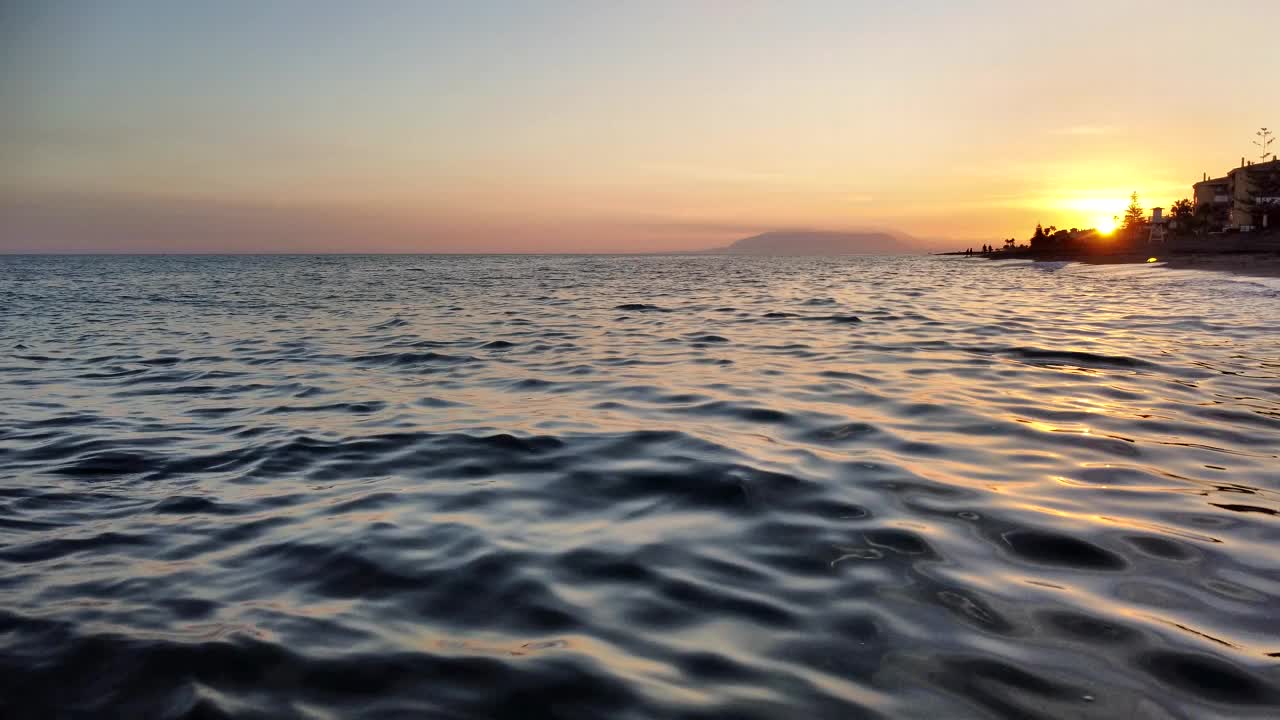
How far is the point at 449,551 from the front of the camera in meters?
4.23

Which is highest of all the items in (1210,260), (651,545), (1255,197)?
(1255,197)

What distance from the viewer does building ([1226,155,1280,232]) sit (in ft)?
276

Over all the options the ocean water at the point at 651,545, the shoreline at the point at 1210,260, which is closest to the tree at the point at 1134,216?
the shoreline at the point at 1210,260

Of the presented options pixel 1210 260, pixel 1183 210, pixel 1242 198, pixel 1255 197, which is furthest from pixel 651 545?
pixel 1183 210

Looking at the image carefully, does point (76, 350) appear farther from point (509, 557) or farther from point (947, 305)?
point (947, 305)

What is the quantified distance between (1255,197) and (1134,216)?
47993 millimetres

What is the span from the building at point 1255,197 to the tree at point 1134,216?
2917cm

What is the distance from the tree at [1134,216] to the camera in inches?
5236

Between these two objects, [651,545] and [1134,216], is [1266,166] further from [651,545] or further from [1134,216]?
[651,545]

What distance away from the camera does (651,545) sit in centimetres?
429

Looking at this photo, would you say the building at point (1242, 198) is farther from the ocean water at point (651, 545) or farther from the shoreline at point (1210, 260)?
the ocean water at point (651, 545)

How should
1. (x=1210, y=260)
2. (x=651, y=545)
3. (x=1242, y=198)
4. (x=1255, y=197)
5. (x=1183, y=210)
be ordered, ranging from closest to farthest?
(x=651, y=545)
(x=1210, y=260)
(x=1255, y=197)
(x=1242, y=198)
(x=1183, y=210)

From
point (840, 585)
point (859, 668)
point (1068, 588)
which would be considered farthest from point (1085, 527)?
point (859, 668)

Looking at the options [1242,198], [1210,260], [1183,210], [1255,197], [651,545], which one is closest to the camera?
[651,545]
